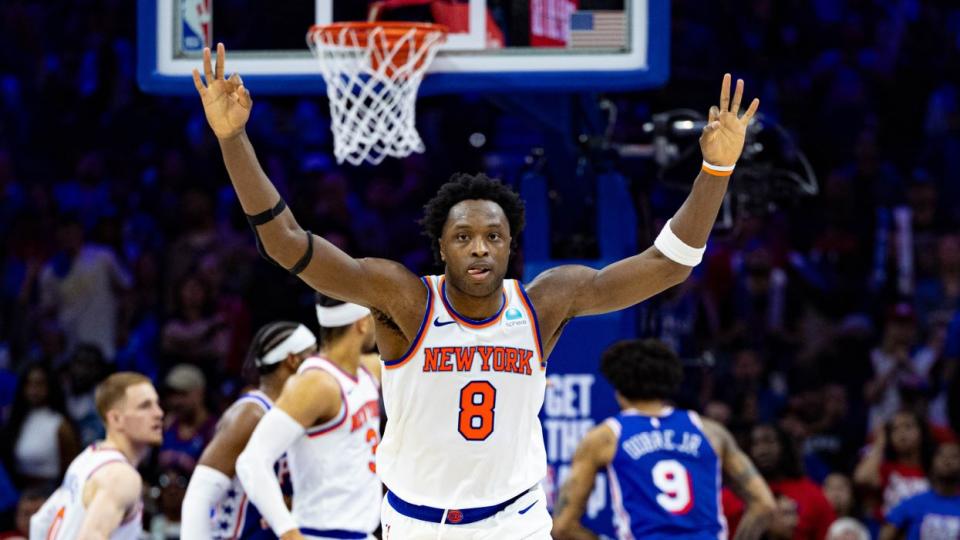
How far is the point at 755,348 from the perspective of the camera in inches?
461

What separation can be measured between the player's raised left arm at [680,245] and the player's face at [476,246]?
0.24 m

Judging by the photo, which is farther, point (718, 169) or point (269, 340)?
point (269, 340)

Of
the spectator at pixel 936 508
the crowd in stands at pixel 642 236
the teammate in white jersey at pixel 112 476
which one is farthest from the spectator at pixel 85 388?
the spectator at pixel 936 508

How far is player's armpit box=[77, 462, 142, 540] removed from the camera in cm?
643

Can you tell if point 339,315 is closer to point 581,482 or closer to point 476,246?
point 581,482

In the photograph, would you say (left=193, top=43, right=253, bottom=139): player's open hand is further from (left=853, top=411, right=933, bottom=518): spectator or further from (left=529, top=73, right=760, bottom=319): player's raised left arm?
(left=853, top=411, right=933, bottom=518): spectator

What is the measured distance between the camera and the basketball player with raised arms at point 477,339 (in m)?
4.96

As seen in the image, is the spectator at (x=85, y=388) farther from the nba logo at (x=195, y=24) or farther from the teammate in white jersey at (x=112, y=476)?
the nba logo at (x=195, y=24)

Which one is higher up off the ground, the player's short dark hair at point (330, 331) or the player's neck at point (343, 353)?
the player's short dark hair at point (330, 331)

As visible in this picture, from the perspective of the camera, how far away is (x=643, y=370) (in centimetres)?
719

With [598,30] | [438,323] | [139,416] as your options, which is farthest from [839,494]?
[438,323]

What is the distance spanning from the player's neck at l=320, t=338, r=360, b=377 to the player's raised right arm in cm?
197

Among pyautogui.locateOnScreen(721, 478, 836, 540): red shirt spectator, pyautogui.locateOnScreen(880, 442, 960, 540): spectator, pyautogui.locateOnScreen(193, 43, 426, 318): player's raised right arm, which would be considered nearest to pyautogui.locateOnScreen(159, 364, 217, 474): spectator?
pyautogui.locateOnScreen(721, 478, 836, 540): red shirt spectator

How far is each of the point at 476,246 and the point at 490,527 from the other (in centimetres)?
94
